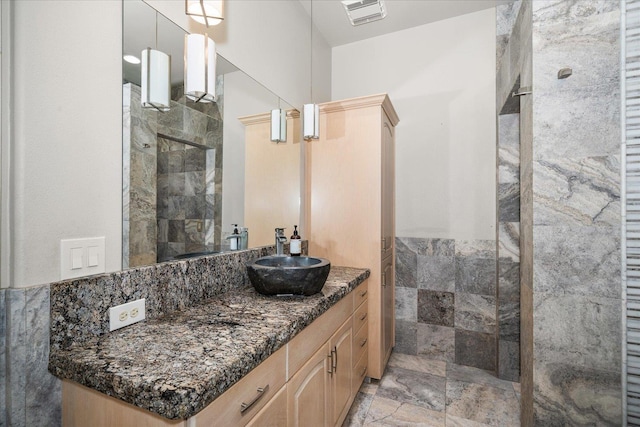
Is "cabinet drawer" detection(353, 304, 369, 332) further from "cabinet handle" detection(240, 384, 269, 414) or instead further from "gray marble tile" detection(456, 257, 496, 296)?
"cabinet handle" detection(240, 384, 269, 414)

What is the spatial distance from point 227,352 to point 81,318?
507 millimetres

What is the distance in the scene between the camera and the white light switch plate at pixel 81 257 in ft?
3.16

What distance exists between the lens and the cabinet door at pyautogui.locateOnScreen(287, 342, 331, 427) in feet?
3.86

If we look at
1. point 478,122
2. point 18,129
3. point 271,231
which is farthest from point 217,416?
point 478,122

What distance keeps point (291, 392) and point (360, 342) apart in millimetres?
1004

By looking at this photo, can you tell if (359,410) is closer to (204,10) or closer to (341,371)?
(341,371)

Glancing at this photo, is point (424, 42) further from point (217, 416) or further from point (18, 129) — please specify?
point (217, 416)

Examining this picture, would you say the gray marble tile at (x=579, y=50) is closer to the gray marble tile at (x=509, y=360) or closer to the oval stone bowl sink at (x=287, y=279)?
the oval stone bowl sink at (x=287, y=279)

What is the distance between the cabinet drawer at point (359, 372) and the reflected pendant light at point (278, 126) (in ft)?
5.24

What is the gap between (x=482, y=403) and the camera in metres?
2.08

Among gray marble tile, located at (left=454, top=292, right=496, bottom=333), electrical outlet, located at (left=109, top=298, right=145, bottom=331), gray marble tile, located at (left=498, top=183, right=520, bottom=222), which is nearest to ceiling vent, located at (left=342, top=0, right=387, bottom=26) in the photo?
gray marble tile, located at (left=498, top=183, right=520, bottom=222)

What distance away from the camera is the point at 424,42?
275cm

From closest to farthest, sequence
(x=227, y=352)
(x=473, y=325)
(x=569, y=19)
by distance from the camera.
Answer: (x=227, y=352) < (x=569, y=19) < (x=473, y=325)

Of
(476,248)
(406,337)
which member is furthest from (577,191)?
(406,337)
